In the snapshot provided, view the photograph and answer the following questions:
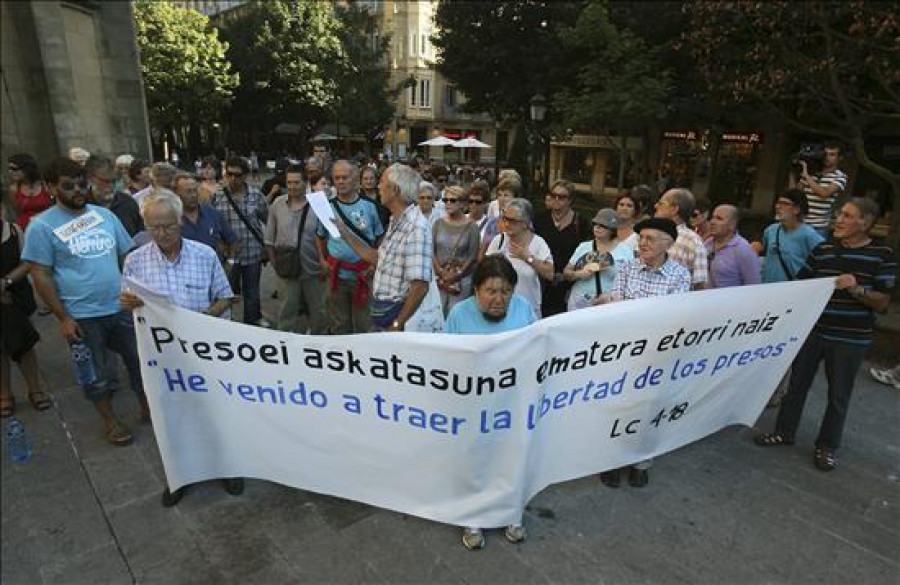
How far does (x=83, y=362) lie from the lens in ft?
12.1

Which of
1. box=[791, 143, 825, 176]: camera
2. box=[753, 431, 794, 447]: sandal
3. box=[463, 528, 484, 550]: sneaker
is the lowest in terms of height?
box=[753, 431, 794, 447]: sandal

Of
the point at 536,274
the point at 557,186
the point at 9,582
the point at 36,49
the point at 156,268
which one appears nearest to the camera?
the point at 9,582

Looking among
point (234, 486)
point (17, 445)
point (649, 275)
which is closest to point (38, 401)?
point (17, 445)

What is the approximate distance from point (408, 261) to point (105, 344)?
2.36m

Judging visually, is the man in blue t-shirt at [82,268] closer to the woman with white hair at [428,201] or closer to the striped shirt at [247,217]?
the striped shirt at [247,217]

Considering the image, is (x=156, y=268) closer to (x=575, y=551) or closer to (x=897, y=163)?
(x=575, y=551)

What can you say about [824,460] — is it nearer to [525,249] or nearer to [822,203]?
[525,249]

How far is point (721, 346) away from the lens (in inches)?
143

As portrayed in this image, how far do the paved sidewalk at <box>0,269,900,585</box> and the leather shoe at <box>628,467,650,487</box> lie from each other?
49 mm

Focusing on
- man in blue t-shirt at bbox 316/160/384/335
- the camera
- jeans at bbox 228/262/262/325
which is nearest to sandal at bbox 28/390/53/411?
jeans at bbox 228/262/262/325

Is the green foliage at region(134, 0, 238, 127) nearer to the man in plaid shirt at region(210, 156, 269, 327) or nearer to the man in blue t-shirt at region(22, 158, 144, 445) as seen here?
the man in plaid shirt at region(210, 156, 269, 327)

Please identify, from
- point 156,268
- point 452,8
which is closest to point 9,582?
point 156,268

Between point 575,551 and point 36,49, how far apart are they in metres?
11.5

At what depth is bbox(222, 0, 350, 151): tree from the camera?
32438 millimetres
